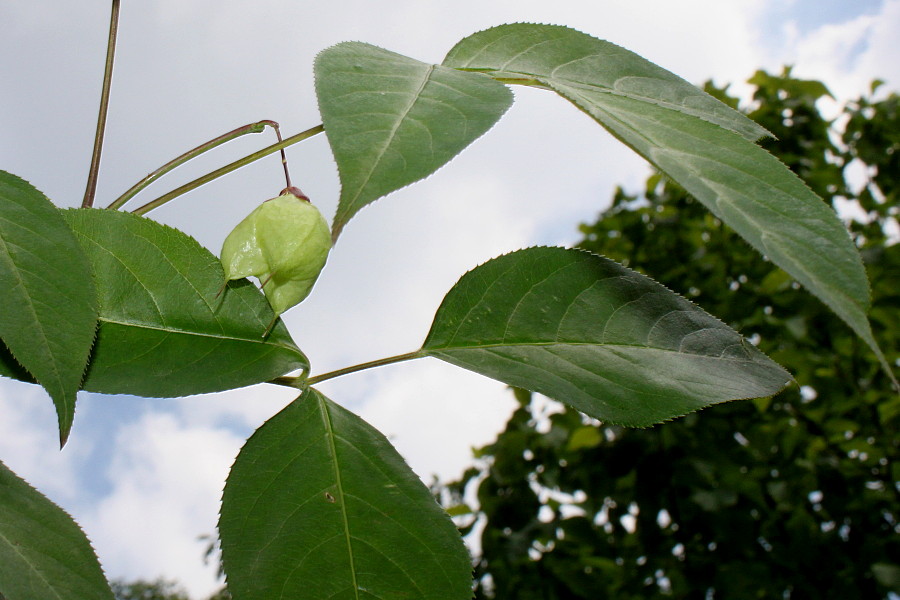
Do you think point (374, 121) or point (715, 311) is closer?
point (374, 121)

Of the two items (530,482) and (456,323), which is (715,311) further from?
(456,323)

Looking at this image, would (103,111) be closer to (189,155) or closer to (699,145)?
(189,155)

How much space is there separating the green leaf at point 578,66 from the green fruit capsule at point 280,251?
0.46ft

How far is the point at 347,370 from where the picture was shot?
49 cm

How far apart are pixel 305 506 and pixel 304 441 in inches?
1.4

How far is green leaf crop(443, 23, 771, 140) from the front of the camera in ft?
1.47

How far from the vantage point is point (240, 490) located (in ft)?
1.38

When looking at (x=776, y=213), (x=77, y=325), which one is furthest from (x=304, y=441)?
(x=776, y=213)

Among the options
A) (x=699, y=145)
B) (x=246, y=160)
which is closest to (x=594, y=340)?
(x=699, y=145)

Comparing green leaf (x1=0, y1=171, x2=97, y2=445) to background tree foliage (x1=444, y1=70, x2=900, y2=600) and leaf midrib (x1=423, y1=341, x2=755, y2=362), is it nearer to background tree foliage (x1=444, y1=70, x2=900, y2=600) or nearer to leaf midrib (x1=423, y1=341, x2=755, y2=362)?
leaf midrib (x1=423, y1=341, x2=755, y2=362)

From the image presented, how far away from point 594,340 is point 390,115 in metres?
0.20

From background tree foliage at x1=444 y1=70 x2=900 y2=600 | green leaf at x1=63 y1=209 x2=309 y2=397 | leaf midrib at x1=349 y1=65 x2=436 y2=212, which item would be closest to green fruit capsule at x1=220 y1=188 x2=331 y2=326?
green leaf at x1=63 y1=209 x2=309 y2=397

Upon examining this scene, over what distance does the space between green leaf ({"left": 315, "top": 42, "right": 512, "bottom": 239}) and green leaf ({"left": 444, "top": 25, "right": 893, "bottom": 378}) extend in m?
0.06

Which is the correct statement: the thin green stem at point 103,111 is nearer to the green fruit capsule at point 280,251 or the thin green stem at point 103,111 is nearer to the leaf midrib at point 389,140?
the green fruit capsule at point 280,251
